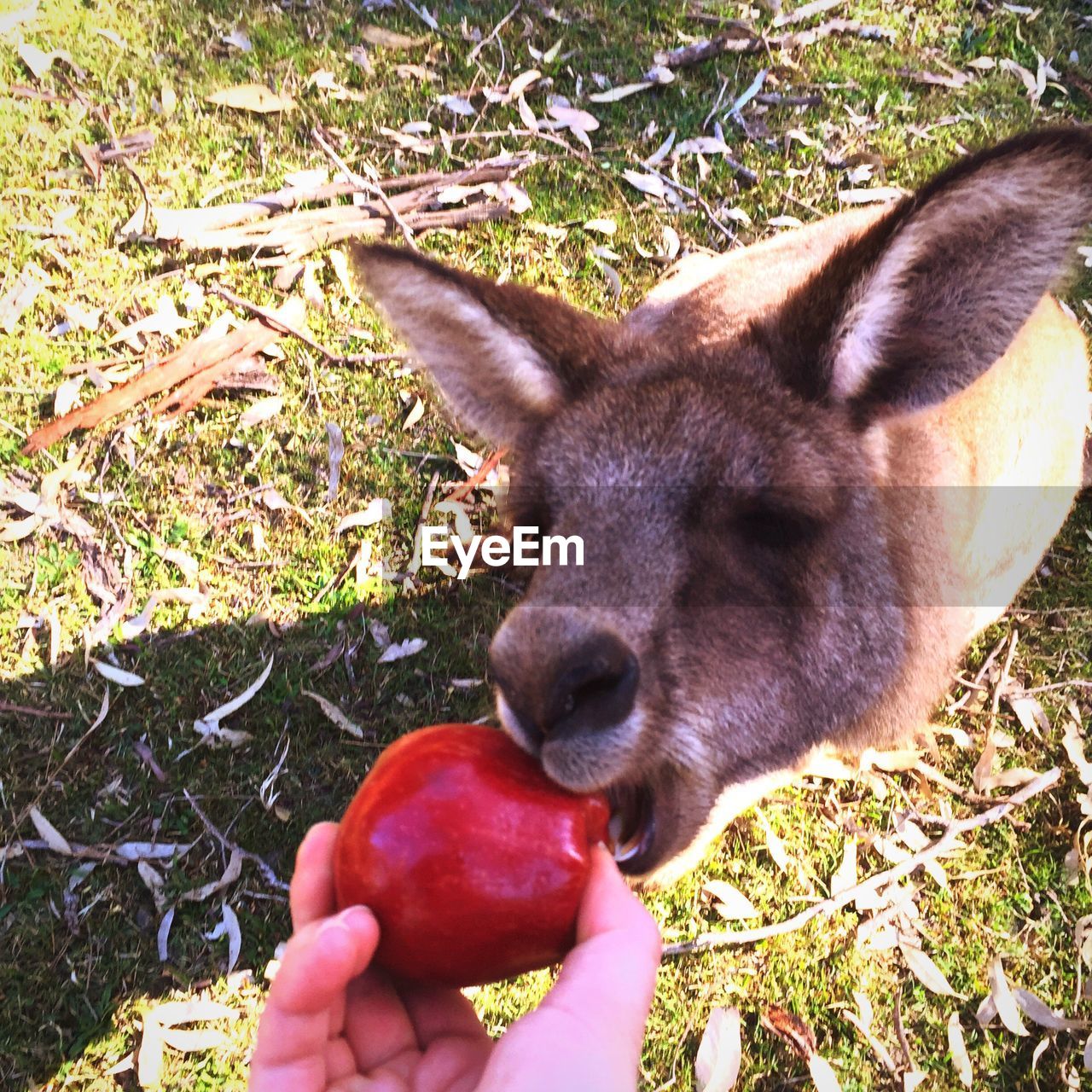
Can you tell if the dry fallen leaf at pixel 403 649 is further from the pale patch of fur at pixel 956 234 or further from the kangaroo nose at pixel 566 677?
the pale patch of fur at pixel 956 234

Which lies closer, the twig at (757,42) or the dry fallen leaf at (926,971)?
the dry fallen leaf at (926,971)

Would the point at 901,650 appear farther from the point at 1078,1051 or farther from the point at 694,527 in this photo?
the point at 1078,1051

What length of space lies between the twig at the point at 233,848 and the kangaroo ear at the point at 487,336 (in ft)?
7.27

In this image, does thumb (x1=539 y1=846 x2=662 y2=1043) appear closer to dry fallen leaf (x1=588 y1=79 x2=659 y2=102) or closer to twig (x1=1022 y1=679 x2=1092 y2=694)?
twig (x1=1022 y1=679 x2=1092 y2=694)

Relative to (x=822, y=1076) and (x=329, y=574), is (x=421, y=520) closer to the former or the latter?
(x=329, y=574)

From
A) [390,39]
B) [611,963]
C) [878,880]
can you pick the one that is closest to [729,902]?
[878,880]

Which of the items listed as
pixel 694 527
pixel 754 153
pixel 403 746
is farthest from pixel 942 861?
pixel 754 153

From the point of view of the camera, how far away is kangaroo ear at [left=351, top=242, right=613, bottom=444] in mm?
2592

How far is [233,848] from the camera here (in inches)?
153

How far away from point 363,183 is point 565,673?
4597 mm

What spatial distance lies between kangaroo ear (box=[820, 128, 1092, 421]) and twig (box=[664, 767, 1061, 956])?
2.32 m

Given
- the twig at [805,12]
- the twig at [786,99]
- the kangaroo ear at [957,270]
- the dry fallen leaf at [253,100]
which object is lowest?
the dry fallen leaf at [253,100]

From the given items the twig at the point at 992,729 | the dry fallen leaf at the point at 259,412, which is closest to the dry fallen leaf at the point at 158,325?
the dry fallen leaf at the point at 259,412

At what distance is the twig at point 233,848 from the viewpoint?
151 inches
